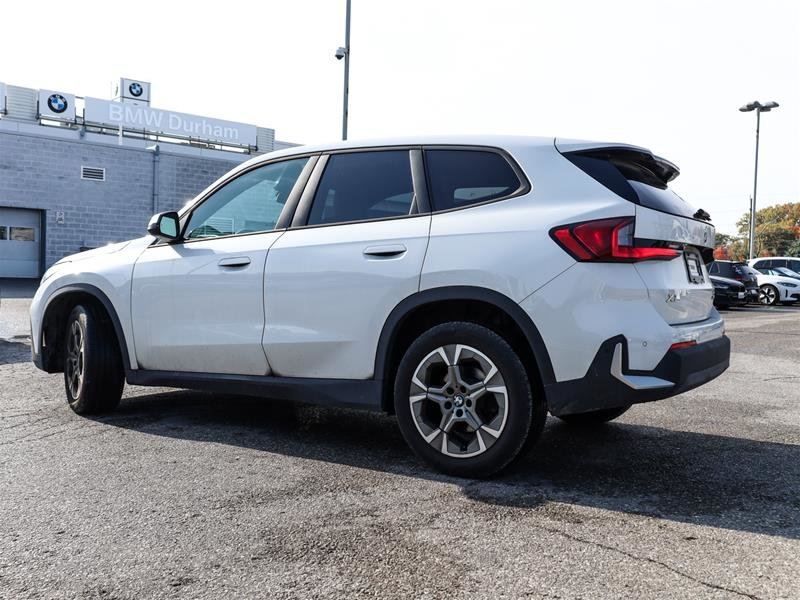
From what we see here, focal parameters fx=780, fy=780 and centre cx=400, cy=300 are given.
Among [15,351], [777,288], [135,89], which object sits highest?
[135,89]

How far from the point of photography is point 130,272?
201 inches

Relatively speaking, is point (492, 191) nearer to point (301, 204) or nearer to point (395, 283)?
point (395, 283)

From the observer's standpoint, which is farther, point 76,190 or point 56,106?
point 56,106

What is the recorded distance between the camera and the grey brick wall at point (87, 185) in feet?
95.4

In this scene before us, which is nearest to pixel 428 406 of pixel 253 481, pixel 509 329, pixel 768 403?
pixel 509 329

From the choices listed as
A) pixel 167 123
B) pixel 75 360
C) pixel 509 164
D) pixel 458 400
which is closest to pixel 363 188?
pixel 509 164

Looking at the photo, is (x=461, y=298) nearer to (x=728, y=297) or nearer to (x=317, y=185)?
(x=317, y=185)

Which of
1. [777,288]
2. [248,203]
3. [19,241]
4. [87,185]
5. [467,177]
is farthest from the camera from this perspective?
[87,185]

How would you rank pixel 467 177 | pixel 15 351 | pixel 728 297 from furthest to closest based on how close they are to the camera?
pixel 728 297, pixel 15 351, pixel 467 177

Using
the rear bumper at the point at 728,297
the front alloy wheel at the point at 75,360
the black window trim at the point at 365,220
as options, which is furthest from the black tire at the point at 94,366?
the rear bumper at the point at 728,297

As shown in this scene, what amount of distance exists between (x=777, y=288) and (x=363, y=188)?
25.8m

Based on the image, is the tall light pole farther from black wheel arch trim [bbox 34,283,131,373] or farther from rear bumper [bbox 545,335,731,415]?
rear bumper [bbox 545,335,731,415]

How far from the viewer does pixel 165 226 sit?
4.95m

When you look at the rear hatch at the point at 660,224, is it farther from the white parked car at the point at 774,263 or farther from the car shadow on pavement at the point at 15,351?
the white parked car at the point at 774,263
